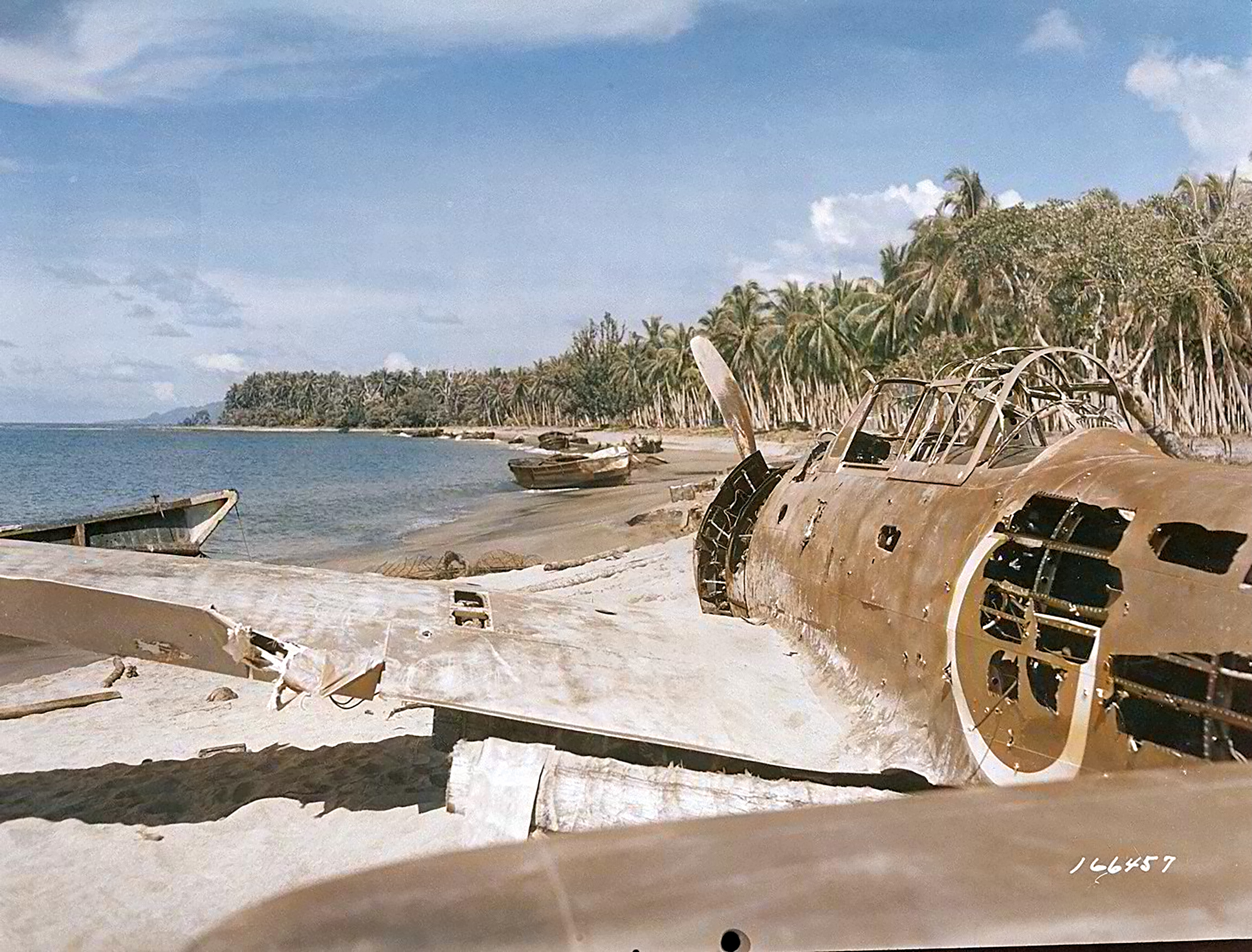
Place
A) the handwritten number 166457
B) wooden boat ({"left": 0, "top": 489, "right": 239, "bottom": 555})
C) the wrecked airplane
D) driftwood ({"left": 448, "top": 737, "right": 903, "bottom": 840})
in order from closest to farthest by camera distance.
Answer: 1. the handwritten number 166457
2. the wrecked airplane
3. driftwood ({"left": 448, "top": 737, "right": 903, "bottom": 840})
4. wooden boat ({"left": 0, "top": 489, "right": 239, "bottom": 555})

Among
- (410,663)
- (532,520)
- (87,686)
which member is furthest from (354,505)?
(410,663)

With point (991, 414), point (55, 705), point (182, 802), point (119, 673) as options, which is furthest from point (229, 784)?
point (991, 414)

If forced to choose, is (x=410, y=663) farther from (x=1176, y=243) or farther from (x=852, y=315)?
(x=852, y=315)

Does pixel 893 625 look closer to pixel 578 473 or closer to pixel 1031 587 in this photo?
pixel 1031 587

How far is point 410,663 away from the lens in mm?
5664

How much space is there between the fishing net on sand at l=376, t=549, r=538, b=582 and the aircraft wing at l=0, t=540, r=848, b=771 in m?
11.4

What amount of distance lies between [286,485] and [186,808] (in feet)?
169

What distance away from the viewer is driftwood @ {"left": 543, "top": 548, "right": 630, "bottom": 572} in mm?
18266

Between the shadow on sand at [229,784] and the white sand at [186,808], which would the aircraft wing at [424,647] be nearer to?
the white sand at [186,808]

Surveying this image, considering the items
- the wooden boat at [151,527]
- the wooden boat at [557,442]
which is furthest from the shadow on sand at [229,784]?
the wooden boat at [557,442]

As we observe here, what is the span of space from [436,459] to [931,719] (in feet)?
246

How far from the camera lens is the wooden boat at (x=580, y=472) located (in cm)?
4169

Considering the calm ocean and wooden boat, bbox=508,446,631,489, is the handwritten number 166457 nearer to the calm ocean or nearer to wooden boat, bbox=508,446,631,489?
the calm ocean

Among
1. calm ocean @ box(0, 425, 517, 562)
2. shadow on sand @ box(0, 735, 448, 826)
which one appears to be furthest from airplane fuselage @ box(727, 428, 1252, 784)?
calm ocean @ box(0, 425, 517, 562)
